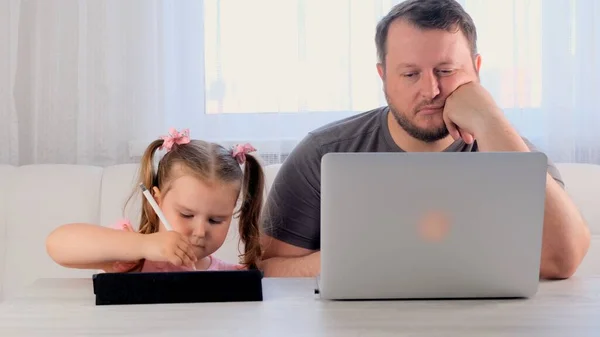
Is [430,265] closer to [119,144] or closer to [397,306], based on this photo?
[397,306]

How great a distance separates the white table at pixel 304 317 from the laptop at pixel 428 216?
0.05 m

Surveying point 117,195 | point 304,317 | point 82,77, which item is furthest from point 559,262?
point 82,77

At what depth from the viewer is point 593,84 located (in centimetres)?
274

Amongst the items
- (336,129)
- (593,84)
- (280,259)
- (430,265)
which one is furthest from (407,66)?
(593,84)

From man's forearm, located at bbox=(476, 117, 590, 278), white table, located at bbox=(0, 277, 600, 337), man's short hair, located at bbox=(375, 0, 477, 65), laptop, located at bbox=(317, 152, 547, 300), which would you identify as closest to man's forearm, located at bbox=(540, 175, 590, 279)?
man's forearm, located at bbox=(476, 117, 590, 278)

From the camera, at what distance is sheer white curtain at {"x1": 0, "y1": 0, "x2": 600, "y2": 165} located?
2695mm

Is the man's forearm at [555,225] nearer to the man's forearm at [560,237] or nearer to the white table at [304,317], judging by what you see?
the man's forearm at [560,237]

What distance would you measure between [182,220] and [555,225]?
0.64 metres

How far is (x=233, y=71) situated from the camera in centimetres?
276

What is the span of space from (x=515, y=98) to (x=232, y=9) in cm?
92

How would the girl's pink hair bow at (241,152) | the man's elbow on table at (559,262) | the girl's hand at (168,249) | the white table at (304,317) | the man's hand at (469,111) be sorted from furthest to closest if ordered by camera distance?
1. the girl's pink hair bow at (241,152)
2. the man's hand at (469,111)
3. the man's elbow on table at (559,262)
4. the girl's hand at (168,249)
5. the white table at (304,317)

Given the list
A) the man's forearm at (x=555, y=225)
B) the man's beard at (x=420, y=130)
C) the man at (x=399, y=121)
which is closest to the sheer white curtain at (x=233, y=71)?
the man at (x=399, y=121)

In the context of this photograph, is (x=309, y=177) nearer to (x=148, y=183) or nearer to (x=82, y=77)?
(x=148, y=183)

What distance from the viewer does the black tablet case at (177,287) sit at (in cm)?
113
